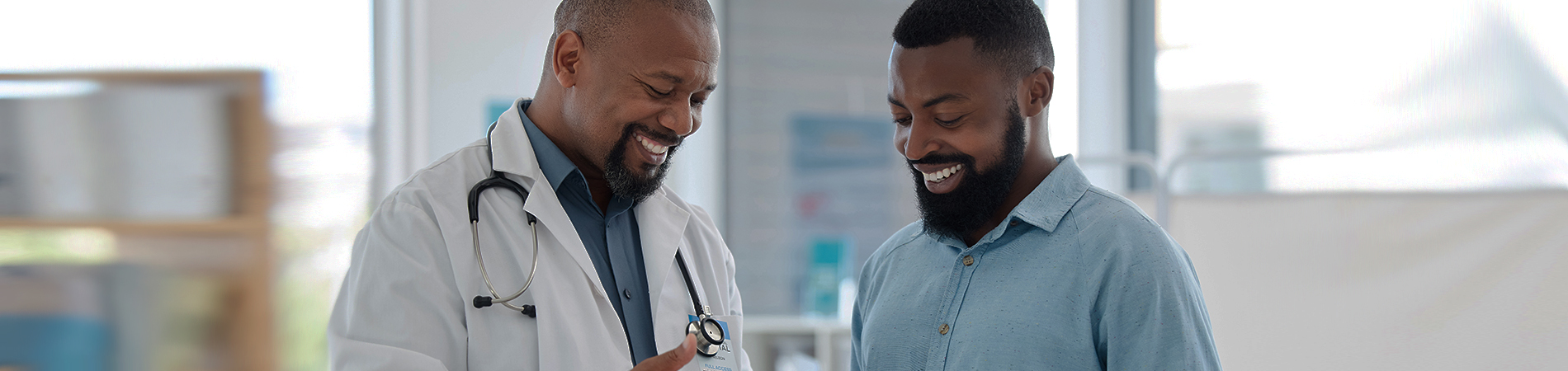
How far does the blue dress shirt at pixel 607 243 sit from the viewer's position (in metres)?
1.30

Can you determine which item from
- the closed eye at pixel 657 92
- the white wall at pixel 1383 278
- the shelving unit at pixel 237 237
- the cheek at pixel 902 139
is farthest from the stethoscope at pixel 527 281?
the white wall at pixel 1383 278

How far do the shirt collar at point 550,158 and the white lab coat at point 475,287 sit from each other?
0.03 m

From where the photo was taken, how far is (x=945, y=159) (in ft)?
3.49

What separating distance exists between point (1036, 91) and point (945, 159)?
14cm

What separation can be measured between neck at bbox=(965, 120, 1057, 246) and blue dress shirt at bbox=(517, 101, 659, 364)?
51cm

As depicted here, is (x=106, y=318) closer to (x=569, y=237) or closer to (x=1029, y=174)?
(x=569, y=237)

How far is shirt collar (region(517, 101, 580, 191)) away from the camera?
4.25 ft

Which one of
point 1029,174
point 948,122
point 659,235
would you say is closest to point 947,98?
point 948,122

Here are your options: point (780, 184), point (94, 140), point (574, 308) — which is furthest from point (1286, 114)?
point (94, 140)

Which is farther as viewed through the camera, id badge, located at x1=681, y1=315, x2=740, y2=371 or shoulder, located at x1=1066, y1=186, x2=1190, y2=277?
id badge, located at x1=681, y1=315, x2=740, y2=371

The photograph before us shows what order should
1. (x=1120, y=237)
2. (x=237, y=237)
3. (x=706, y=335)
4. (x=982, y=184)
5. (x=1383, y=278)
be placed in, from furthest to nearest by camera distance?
(x=237, y=237)
(x=1383, y=278)
(x=706, y=335)
(x=982, y=184)
(x=1120, y=237)

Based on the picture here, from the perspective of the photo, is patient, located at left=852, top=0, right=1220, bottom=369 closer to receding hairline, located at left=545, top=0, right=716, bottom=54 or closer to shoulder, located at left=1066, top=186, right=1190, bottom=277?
shoulder, located at left=1066, top=186, right=1190, bottom=277

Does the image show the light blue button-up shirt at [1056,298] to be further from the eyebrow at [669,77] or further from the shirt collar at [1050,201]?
the eyebrow at [669,77]

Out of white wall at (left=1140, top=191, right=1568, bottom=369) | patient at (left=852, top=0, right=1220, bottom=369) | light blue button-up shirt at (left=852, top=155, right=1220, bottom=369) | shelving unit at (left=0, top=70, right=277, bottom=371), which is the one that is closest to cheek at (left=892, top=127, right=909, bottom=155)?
patient at (left=852, top=0, right=1220, bottom=369)
